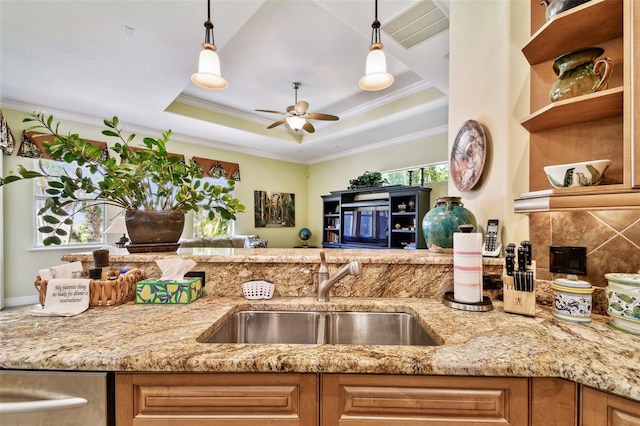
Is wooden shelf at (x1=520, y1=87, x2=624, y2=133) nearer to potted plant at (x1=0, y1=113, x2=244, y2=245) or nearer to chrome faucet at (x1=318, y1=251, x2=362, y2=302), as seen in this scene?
chrome faucet at (x1=318, y1=251, x2=362, y2=302)

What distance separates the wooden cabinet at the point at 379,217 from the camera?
4086 mm

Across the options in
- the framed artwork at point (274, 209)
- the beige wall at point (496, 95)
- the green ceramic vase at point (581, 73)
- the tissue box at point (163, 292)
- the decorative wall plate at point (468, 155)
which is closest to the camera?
the green ceramic vase at point (581, 73)

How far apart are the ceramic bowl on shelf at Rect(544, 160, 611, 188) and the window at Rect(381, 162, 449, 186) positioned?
3.13 metres

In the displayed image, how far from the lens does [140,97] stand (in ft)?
10.7

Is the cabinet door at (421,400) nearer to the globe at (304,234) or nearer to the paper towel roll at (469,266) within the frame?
the paper towel roll at (469,266)

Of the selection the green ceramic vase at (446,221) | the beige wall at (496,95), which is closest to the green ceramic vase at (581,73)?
the beige wall at (496,95)

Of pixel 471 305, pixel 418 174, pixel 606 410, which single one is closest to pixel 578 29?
pixel 471 305

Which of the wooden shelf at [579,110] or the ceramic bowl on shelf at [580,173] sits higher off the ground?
the wooden shelf at [579,110]

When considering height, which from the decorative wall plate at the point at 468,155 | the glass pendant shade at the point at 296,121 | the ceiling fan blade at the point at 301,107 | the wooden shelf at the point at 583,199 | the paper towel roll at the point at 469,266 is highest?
the ceiling fan blade at the point at 301,107

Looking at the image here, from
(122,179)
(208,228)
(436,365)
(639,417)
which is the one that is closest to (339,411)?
(436,365)

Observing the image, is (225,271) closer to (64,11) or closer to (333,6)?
(333,6)

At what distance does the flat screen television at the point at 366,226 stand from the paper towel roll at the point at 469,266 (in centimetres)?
337

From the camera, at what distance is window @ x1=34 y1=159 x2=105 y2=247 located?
373cm

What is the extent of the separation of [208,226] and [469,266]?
195 inches
